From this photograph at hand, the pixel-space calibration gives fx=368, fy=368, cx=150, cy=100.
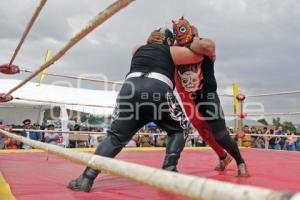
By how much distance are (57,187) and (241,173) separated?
108 cm

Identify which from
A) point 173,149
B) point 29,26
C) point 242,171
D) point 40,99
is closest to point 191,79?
point 173,149

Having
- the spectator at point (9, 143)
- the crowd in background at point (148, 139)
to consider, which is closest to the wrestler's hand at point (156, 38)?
the spectator at point (9, 143)

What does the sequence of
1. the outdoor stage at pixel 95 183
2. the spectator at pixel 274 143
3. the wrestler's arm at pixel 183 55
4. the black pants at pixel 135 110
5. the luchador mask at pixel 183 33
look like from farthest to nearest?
the spectator at pixel 274 143 → the luchador mask at pixel 183 33 → the wrestler's arm at pixel 183 55 → the black pants at pixel 135 110 → the outdoor stage at pixel 95 183

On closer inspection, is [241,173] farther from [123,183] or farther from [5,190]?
[5,190]

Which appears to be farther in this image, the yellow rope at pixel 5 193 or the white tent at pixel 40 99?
the white tent at pixel 40 99

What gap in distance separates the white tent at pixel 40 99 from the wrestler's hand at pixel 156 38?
6011mm

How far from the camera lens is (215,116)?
215 centimetres

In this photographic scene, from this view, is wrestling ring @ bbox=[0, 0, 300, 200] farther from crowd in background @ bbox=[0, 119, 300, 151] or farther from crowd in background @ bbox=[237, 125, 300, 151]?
crowd in background @ bbox=[237, 125, 300, 151]

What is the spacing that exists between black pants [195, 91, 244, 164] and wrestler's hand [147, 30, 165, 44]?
1.57 ft

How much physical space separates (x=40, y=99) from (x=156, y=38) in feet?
24.9

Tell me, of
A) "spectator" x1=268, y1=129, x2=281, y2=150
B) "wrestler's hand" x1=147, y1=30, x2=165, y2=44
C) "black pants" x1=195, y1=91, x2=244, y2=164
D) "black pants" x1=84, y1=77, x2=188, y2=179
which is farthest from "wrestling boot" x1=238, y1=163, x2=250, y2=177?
"spectator" x1=268, y1=129, x2=281, y2=150

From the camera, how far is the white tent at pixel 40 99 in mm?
8531

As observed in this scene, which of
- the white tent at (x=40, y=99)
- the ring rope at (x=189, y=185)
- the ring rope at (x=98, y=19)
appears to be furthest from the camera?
the white tent at (x=40, y=99)

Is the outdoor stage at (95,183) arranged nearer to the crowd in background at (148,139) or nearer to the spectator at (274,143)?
the crowd in background at (148,139)
